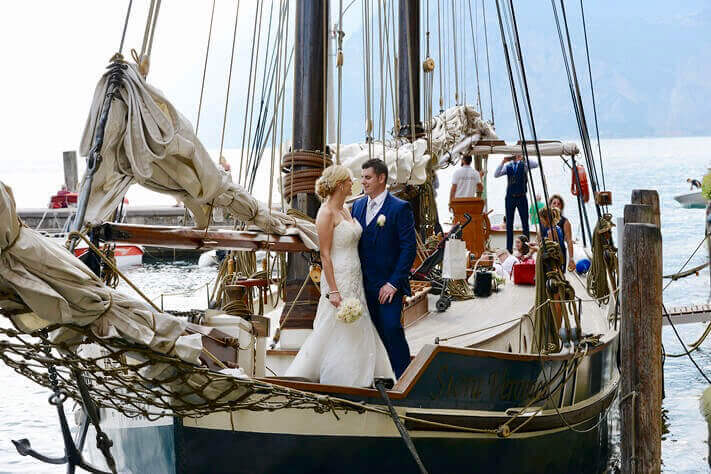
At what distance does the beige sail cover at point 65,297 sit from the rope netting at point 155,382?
2.5 inches

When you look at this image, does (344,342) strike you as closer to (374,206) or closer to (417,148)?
(374,206)

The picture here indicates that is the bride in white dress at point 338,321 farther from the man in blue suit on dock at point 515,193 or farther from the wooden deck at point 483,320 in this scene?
the man in blue suit on dock at point 515,193

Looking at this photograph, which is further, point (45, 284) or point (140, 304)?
point (140, 304)

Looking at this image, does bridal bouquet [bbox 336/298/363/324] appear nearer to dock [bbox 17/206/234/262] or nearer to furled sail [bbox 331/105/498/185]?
furled sail [bbox 331/105/498/185]

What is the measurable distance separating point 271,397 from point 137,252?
23457mm

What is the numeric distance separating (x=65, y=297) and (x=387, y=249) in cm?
246

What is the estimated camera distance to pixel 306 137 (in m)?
7.24

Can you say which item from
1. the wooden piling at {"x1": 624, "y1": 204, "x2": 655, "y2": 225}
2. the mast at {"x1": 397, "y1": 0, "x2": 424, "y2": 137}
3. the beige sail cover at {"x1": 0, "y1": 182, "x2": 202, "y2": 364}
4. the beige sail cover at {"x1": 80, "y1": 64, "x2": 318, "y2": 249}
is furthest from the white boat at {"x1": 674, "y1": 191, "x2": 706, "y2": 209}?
the beige sail cover at {"x1": 0, "y1": 182, "x2": 202, "y2": 364}

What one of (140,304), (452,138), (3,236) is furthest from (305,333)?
(452,138)

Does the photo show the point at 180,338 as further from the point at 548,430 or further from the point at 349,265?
the point at 548,430

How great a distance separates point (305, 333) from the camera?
272 inches

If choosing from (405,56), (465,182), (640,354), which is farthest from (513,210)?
(640,354)

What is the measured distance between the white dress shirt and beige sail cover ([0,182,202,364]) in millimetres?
1927

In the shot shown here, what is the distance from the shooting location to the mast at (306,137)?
23.3 ft
